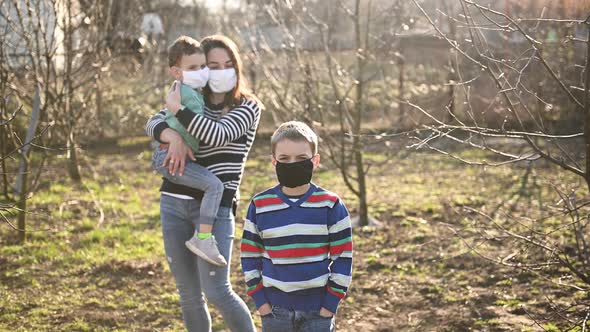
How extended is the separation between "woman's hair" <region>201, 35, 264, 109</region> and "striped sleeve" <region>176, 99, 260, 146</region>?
0.37 feet

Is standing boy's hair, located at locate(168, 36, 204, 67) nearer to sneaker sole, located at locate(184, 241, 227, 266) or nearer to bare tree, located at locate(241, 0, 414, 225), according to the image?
sneaker sole, located at locate(184, 241, 227, 266)

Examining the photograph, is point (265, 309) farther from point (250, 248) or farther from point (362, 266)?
point (362, 266)

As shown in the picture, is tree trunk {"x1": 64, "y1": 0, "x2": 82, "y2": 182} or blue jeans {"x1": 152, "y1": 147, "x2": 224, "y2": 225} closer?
blue jeans {"x1": 152, "y1": 147, "x2": 224, "y2": 225}

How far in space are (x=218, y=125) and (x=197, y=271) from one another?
0.76 m

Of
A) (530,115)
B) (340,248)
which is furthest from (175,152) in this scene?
(530,115)

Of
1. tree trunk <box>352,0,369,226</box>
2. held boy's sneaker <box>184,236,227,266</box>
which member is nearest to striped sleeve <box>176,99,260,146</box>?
held boy's sneaker <box>184,236,227,266</box>

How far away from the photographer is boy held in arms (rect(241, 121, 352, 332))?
266cm

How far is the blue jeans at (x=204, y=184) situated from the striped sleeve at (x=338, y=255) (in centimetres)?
82

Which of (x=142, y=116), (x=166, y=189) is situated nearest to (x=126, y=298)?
(x=166, y=189)

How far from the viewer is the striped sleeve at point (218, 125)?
3.29 meters

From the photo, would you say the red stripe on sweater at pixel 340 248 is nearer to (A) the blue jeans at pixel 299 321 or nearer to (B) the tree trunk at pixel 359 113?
(A) the blue jeans at pixel 299 321

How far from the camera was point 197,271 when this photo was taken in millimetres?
3506

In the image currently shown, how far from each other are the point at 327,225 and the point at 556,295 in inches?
117

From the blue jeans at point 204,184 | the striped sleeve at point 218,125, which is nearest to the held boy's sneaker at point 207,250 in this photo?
the blue jeans at point 204,184
